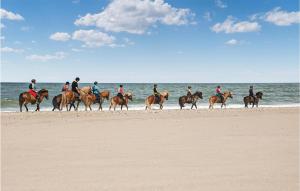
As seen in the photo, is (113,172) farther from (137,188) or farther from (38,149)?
(38,149)

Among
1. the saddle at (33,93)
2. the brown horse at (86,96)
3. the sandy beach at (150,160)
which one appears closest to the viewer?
the sandy beach at (150,160)

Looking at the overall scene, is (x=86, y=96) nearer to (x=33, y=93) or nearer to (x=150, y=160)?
(x=33, y=93)

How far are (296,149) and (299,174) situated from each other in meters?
2.37

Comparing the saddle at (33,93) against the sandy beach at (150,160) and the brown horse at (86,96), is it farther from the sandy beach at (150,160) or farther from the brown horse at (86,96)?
the sandy beach at (150,160)

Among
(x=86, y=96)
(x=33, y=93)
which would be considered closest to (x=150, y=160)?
(x=33, y=93)

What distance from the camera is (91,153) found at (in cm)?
793

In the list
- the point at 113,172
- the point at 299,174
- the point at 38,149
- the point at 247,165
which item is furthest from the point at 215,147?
the point at 38,149

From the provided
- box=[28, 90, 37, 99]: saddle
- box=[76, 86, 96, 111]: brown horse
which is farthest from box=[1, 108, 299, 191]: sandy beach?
box=[76, 86, 96, 111]: brown horse

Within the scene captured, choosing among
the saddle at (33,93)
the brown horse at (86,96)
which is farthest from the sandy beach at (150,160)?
the brown horse at (86,96)

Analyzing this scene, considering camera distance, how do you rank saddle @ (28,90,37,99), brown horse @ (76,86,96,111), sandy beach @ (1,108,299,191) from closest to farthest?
sandy beach @ (1,108,299,191)
saddle @ (28,90,37,99)
brown horse @ (76,86,96,111)

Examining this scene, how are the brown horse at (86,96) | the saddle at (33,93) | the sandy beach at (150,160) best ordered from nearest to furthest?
1. the sandy beach at (150,160)
2. the saddle at (33,93)
3. the brown horse at (86,96)

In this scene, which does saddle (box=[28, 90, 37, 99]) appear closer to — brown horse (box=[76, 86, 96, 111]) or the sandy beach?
brown horse (box=[76, 86, 96, 111])

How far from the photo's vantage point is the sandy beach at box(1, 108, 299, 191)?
18.5 feet

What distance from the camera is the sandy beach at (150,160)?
564cm
